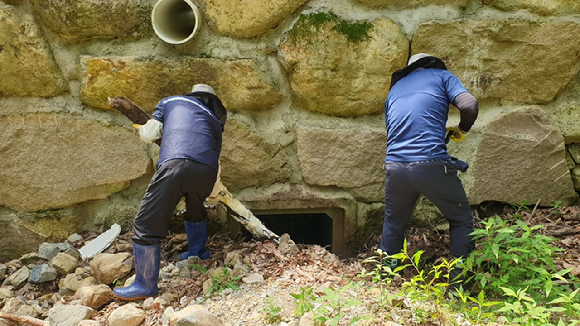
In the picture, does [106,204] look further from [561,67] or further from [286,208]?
[561,67]

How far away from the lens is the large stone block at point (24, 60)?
2.54 m

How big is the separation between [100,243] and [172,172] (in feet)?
3.04

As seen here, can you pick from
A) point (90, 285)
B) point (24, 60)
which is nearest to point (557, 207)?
point (90, 285)

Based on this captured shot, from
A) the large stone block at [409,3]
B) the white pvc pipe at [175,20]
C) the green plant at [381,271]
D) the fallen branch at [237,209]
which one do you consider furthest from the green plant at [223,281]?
the large stone block at [409,3]

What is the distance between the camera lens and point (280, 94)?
280 cm

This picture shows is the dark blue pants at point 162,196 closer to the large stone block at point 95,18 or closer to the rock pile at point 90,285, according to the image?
the rock pile at point 90,285

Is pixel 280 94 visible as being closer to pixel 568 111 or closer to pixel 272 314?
pixel 272 314

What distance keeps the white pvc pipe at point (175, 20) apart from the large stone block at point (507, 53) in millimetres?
1407

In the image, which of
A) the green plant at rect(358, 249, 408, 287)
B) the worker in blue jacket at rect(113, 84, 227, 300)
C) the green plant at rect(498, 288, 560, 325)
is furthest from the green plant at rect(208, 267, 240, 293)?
the green plant at rect(498, 288, 560, 325)

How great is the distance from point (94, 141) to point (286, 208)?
134 centimetres

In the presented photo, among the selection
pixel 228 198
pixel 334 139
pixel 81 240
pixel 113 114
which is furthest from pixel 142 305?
pixel 334 139

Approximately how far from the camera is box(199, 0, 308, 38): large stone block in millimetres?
2613

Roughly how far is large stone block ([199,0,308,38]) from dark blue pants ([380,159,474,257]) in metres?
1.15

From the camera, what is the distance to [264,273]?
7.62 ft
